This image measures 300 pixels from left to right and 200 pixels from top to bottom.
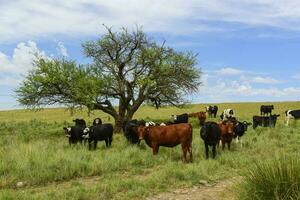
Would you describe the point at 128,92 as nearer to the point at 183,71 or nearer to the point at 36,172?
the point at 183,71

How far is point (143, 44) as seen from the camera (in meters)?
32.6

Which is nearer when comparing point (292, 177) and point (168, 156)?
point (292, 177)

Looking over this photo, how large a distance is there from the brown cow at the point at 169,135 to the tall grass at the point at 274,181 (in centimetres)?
818

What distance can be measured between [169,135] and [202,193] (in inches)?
256

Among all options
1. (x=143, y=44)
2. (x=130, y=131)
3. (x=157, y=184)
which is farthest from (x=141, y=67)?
(x=157, y=184)

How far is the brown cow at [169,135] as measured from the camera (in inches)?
674

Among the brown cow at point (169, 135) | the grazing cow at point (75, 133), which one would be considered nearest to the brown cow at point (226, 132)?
the brown cow at point (169, 135)

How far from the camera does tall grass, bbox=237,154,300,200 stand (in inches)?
320

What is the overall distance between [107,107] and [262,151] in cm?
1565

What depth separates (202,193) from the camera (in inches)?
434

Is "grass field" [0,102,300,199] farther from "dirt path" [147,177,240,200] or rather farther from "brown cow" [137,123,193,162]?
"brown cow" [137,123,193,162]

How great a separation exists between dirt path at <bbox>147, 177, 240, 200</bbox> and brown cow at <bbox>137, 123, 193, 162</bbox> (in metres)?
5.05

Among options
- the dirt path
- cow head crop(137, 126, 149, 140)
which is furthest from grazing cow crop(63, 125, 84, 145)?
the dirt path

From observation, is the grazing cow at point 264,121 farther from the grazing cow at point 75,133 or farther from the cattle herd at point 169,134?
the grazing cow at point 75,133
